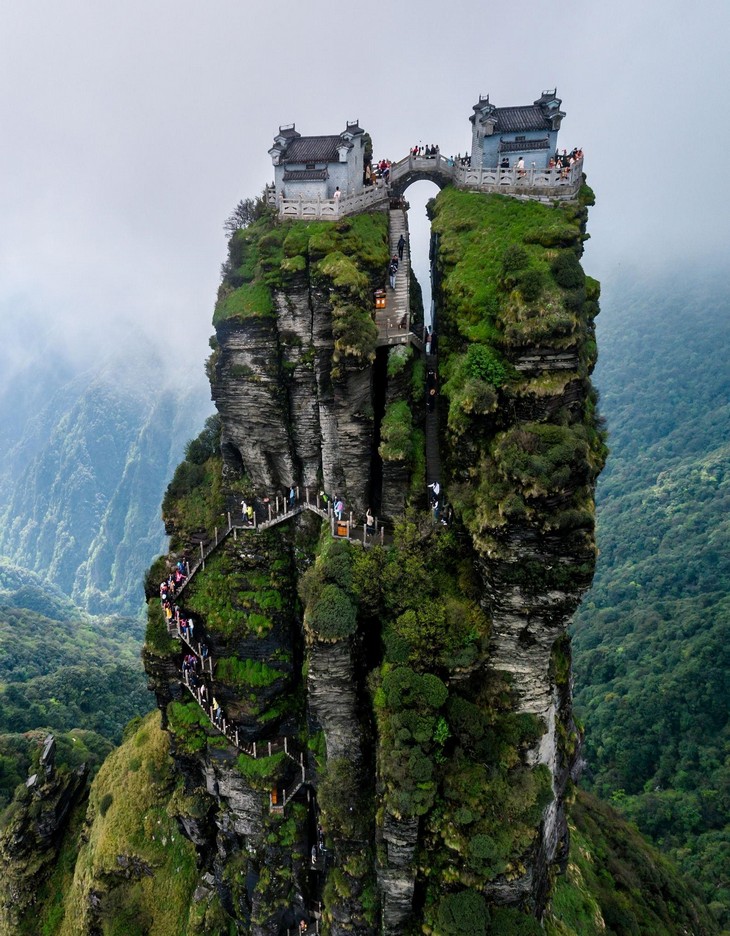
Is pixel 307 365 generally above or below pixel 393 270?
below

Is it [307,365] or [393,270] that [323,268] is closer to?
[307,365]

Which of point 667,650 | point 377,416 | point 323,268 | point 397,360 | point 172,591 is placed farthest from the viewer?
→ point 667,650

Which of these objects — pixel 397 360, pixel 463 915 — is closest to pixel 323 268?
pixel 397 360

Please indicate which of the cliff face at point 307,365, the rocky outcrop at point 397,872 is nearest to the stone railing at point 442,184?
the cliff face at point 307,365

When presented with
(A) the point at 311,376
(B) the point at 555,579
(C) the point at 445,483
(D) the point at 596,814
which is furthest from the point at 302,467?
(D) the point at 596,814

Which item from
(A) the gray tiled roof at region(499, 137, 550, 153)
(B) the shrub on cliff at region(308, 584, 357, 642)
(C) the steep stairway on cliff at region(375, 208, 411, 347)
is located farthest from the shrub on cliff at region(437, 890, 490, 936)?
(A) the gray tiled roof at region(499, 137, 550, 153)

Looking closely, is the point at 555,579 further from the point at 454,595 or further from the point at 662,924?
the point at 662,924
